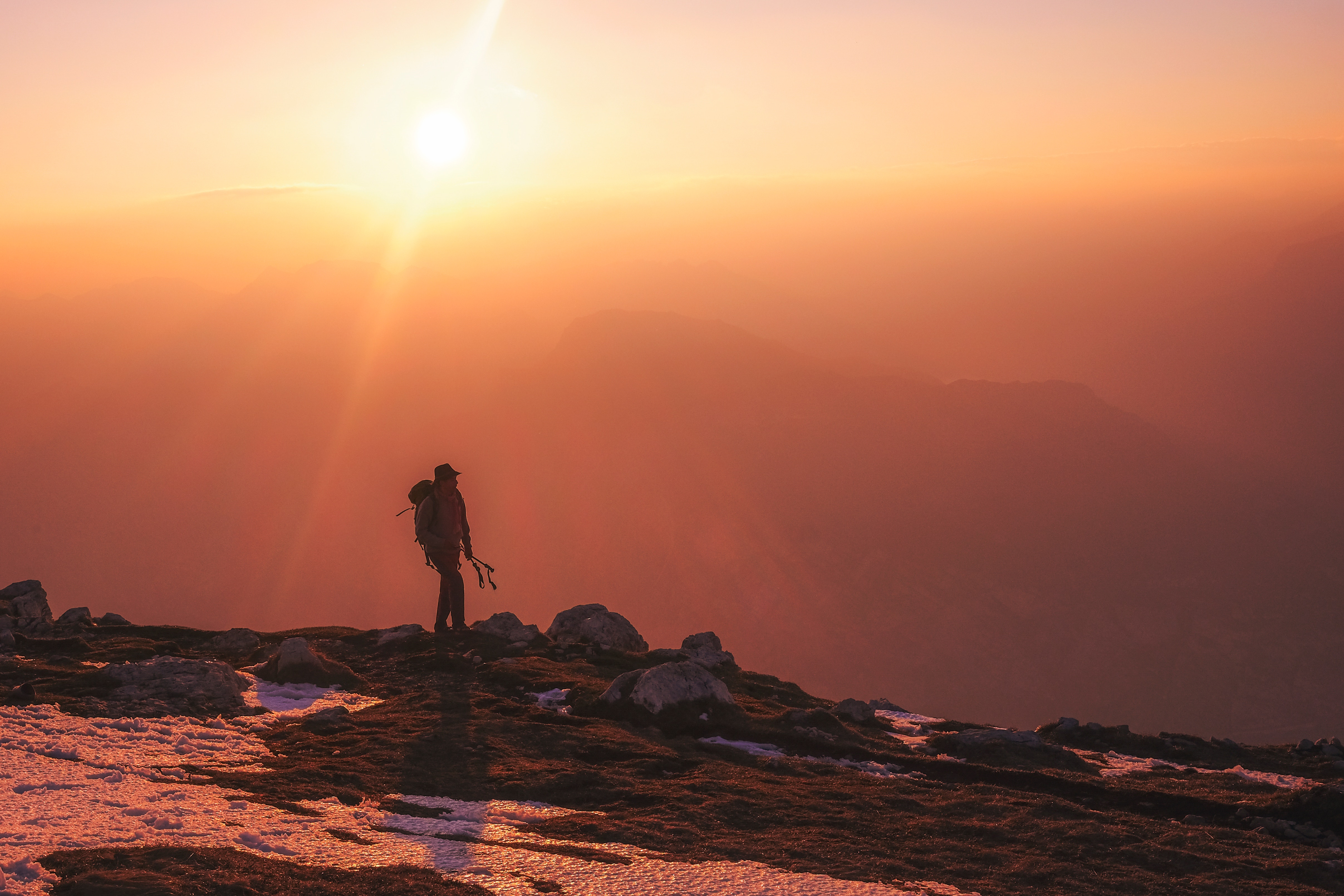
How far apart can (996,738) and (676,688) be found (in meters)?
4.82

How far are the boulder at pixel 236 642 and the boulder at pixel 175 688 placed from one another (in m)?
5.42

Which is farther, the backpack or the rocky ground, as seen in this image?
the backpack

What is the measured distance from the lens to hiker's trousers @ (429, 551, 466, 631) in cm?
1878

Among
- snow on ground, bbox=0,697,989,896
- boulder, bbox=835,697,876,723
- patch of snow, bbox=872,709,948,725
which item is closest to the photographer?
snow on ground, bbox=0,697,989,896

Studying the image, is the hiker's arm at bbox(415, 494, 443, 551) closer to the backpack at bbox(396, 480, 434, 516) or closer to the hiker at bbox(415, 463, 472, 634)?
the hiker at bbox(415, 463, 472, 634)

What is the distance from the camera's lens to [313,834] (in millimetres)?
7793

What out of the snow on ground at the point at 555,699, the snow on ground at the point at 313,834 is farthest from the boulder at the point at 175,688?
the snow on ground at the point at 555,699

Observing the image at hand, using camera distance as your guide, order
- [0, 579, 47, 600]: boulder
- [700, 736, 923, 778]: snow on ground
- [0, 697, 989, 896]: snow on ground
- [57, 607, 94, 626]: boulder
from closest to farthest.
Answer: [0, 697, 989, 896]: snow on ground
[700, 736, 923, 778]: snow on ground
[0, 579, 47, 600]: boulder
[57, 607, 94, 626]: boulder

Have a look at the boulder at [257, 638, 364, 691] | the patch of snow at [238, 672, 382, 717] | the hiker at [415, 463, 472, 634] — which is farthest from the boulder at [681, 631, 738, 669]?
the boulder at [257, 638, 364, 691]

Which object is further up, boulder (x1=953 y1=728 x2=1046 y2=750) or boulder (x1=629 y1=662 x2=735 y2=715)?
boulder (x1=629 y1=662 x2=735 y2=715)

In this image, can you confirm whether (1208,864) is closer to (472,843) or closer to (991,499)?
(472,843)

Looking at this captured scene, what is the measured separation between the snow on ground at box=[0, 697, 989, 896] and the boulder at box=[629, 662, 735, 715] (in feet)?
15.8

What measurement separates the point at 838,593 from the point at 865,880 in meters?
173

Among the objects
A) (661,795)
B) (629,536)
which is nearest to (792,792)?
(661,795)
